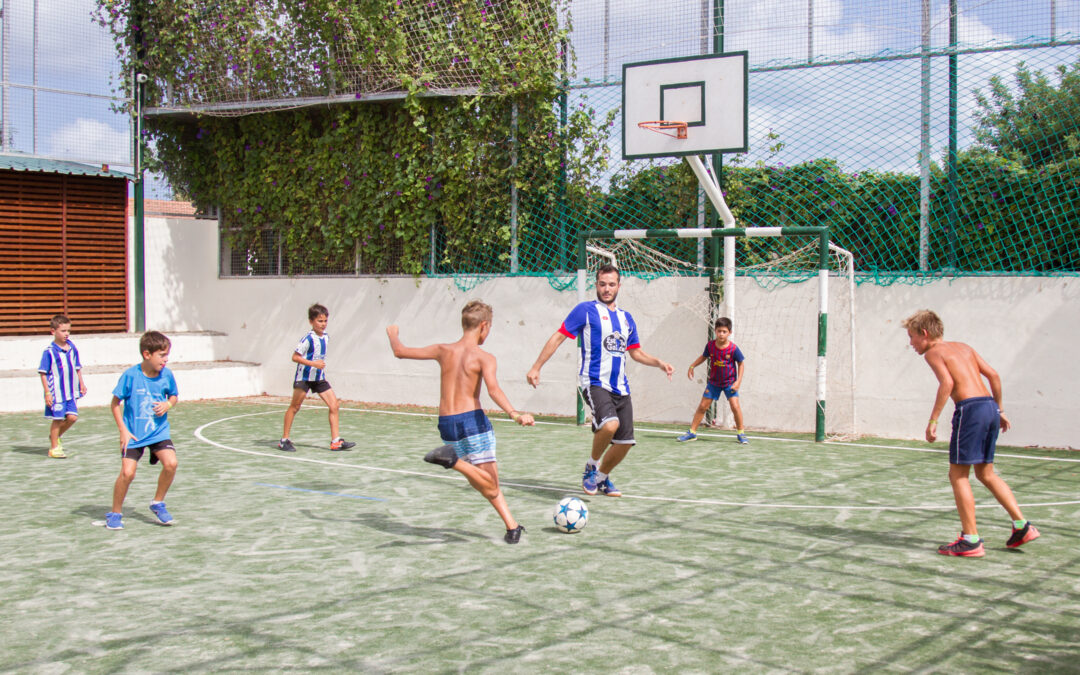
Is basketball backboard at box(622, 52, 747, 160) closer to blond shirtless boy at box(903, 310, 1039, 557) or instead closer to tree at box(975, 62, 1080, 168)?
tree at box(975, 62, 1080, 168)

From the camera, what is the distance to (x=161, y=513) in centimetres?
727

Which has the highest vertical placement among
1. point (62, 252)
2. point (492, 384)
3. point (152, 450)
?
point (62, 252)

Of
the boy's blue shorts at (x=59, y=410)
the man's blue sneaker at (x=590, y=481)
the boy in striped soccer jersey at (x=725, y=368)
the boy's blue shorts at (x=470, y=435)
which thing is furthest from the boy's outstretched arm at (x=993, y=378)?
the boy's blue shorts at (x=59, y=410)

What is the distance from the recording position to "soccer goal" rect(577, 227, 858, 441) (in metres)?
12.9

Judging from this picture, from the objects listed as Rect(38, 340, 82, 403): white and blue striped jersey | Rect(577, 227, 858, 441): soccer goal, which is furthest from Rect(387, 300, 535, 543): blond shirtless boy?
Rect(577, 227, 858, 441): soccer goal

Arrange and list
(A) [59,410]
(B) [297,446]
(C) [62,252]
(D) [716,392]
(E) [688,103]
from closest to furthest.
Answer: (A) [59,410] < (B) [297,446] < (D) [716,392] < (E) [688,103] < (C) [62,252]

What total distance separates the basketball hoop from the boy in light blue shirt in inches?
302

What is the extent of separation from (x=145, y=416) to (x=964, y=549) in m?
5.76

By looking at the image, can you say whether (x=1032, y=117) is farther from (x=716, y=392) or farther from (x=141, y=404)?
(x=141, y=404)

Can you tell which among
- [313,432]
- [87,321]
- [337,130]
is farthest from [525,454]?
[87,321]

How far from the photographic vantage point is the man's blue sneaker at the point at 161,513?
7227 mm

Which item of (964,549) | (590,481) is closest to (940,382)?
(964,549)

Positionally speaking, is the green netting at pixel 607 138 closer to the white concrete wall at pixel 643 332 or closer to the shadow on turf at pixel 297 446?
the white concrete wall at pixel 643 332

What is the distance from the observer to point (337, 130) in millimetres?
17672
